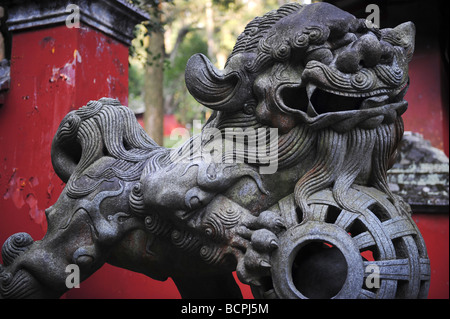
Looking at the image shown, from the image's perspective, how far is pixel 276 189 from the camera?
1.74 meters

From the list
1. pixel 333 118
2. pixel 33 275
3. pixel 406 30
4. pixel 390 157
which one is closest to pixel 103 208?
pixel 33 275

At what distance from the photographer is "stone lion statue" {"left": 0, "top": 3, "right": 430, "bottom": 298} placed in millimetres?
1562

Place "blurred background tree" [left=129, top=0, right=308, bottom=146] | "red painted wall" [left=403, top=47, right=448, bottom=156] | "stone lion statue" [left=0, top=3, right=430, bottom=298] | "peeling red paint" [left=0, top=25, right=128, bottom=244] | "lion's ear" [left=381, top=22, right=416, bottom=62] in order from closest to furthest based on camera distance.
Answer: "stone lion statue" [left=0, top=3, right=430, bottom=298] → "lion's ear" [left=381, top=22, right=416, bottom=62] → "peeling red paint" [left=0, top=25, right=128, bottom=244] → "red painted wall" [left=403, top=47, right=448, bottom=156] → "blurred background tree" [left=129, top=0, right=308, bottom=146]

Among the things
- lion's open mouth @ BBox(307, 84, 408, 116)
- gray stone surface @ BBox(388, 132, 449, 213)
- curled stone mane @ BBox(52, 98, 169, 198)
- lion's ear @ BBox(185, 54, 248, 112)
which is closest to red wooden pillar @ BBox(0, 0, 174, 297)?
curled stone mane @ BBox(52, 98, 169, 198)

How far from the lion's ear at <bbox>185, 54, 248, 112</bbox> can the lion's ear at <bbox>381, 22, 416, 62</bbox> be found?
575mm

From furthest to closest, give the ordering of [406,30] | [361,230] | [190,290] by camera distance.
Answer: [190,290], [406,30], [361,230]

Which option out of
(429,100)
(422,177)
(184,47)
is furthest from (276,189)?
(184,47)

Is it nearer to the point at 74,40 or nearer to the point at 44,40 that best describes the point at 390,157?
the point at 74,40

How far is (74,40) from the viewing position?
2.92 m

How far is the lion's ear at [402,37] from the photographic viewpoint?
175cm

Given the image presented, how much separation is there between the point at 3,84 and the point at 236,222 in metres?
2.15

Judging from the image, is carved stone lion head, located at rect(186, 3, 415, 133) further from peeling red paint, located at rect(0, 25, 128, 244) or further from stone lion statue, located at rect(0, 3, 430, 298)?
peeling red paint, located at rect(0, 25, 128, 244)

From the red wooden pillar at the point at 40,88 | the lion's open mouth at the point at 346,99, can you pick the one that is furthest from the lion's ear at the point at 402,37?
the red wooden pillar at the point at 40,88

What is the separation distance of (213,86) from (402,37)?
748 millimetres
